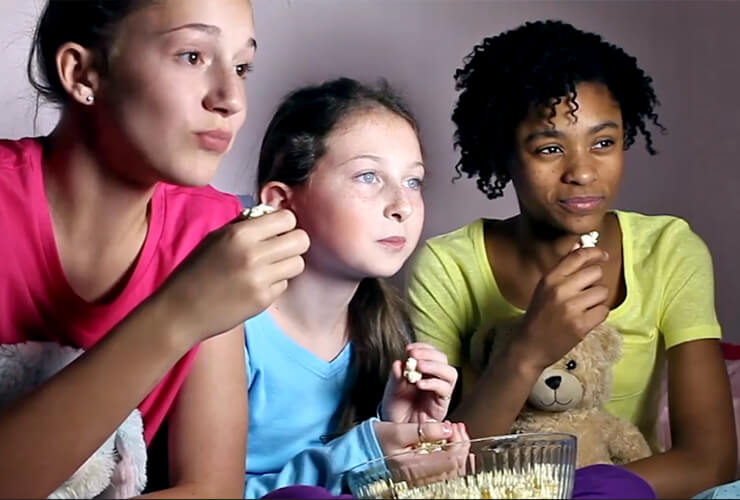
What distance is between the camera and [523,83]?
3.72 ft

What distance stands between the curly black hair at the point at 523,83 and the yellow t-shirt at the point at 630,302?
10 cm

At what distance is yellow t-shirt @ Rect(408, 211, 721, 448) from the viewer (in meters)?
1.13

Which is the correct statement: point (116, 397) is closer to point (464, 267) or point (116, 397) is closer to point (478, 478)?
point (478, 478)

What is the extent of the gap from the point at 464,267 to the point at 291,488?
0.48m

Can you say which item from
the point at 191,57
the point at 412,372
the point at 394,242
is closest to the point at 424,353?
the point at 412,372

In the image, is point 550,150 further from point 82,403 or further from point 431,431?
point 82,403

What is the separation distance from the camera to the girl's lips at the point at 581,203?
1097mm

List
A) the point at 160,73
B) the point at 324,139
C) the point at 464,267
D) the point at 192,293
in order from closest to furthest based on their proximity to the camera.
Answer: the point at 192,293 < the point at 160,73 < the point at 324,139 < the point at 464,267

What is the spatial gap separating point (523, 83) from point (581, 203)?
147mm

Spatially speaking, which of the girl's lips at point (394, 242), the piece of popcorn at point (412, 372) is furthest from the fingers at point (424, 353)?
the girl's lips at point (394, 242)

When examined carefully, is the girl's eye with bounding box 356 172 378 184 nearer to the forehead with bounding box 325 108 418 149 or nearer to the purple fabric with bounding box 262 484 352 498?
the forehead with bounding box 325 108 418 149

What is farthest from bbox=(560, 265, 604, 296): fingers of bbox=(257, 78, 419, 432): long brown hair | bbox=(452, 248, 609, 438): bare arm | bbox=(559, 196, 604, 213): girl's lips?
bbox=(257, 78, 419, 432): long brown hair

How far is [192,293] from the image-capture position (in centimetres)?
68

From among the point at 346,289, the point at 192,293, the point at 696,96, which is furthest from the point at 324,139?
the point at 696,96
